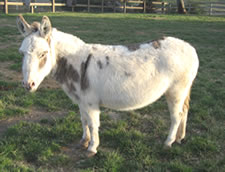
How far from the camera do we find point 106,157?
12.1 feet

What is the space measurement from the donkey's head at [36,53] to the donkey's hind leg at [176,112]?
2.03 m

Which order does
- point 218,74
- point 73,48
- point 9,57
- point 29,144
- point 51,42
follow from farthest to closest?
point 9,57
point 218,74
point 29,144
point 73,48
point 51,42

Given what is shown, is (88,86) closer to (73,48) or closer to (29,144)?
(73,48)

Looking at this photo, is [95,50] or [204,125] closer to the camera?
[95,50]

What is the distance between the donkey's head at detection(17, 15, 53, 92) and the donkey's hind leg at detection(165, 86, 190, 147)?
2.03 metres

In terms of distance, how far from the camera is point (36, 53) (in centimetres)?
306

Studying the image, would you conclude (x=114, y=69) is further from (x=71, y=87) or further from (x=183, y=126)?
(x=183, y=126)

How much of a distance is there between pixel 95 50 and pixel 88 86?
602 mm

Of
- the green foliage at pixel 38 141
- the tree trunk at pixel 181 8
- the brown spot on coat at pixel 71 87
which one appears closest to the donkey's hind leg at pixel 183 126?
the green foliage at pixel 38 141

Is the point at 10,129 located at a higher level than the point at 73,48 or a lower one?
lower

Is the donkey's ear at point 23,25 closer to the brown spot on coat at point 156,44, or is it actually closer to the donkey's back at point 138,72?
the donkey's back at point 138,72

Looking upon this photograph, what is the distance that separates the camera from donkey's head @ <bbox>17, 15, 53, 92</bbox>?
9.95 ft

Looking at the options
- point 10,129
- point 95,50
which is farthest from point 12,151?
point 95,50

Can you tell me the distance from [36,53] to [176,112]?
247cm
